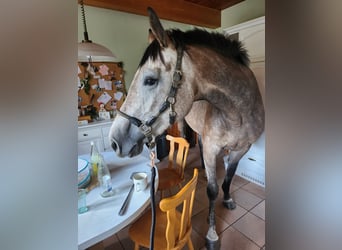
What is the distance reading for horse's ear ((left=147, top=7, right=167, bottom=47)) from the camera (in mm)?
790

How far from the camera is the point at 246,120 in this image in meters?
1.35

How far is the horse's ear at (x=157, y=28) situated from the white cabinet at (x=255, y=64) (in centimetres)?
126

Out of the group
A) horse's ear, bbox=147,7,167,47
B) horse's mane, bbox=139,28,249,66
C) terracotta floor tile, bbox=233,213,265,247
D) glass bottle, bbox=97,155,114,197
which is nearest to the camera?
horse's ear, bbox=147,7,167,47

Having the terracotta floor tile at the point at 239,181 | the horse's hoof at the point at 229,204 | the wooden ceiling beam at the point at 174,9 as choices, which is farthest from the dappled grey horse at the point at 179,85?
the wooden ceiling beam at the point at 174,9

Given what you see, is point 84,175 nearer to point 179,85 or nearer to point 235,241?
point 179,85

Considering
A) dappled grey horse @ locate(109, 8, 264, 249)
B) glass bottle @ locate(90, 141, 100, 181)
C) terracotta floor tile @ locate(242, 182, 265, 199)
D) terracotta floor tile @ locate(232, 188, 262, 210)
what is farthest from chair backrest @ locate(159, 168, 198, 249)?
terracotta floor tile @ locate(242, 182, 265, 199)

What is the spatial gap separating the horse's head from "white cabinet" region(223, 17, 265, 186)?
47.7 inches

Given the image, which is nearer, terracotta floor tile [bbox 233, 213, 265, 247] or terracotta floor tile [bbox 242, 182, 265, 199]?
terracotta floor tile [bbox 233, 213, 265, 247]

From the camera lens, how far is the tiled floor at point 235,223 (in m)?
1.44

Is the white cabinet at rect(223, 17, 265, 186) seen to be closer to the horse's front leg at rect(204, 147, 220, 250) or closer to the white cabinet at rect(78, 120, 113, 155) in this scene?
the horse's front leg at rect(204, 147, 220, 250)

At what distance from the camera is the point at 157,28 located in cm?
83
